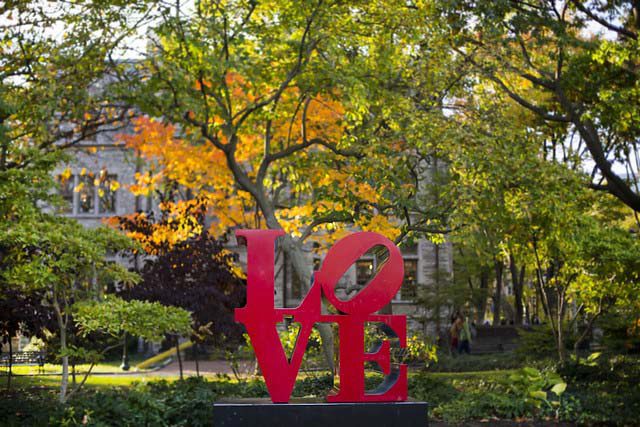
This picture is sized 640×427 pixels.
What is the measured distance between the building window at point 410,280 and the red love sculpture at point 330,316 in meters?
27.5

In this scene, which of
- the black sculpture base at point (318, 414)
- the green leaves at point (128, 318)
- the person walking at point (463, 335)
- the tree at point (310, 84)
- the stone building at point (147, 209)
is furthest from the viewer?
the stone building at point (147, 209)

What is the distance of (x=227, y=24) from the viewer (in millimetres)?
15086

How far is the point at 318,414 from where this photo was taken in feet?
26.7

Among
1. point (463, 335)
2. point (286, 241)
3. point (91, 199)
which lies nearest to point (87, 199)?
point (91, 199)

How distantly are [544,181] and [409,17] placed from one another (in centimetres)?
412

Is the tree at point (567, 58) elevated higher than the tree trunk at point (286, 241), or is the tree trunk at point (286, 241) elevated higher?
the tree at point (567, 58)

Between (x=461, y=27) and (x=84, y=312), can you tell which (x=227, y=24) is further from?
(x=84, y=312)

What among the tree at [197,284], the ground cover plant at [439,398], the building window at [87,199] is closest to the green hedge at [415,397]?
the ground cover plant at [439,398]

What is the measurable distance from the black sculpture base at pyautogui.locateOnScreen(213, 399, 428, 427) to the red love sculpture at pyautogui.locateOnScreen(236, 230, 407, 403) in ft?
0.63

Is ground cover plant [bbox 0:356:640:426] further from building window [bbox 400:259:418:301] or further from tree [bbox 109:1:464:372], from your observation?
building window [bbox 400:259:418:301]

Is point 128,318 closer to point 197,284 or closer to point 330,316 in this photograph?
point 330,316

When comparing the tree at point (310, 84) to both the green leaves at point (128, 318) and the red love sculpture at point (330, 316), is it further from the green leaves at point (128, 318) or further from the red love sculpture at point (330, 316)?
the red love sculpture at point (330, 316)

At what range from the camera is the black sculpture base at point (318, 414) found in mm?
8016

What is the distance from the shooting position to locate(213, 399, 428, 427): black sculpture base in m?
8.02
